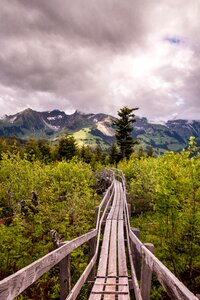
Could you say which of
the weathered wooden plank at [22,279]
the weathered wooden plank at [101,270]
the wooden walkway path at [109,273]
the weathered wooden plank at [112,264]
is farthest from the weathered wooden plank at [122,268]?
the weathered wooden plank at [22,279]

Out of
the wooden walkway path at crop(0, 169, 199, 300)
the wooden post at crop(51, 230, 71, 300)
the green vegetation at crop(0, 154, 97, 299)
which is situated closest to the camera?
the wooden walkway path at crop(0, 169, 199, 300)

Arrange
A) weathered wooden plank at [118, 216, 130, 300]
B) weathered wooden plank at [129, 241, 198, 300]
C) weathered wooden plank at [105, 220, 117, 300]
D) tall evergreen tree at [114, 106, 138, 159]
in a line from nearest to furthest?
weathered wooden plank at [129, 241, 198, 300], weathered wooden plank at [118, 216, 130, 300], weathered wooden plank at [105, 220, 117, 300], tall evergreen tree at [114, 106, 138, 159]

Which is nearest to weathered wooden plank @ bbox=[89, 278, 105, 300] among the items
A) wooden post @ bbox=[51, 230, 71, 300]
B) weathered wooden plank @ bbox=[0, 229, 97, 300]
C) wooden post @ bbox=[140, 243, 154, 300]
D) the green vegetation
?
wooden post @ bbox=[51, 230, 71, 300]

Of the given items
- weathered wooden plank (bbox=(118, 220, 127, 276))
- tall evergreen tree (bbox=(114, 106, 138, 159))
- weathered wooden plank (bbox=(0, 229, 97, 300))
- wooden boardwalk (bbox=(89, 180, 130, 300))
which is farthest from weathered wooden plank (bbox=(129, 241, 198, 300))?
tall evergreen tree (bbox=(114, 106, 138, 159))

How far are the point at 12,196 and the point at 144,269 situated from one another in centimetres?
2228

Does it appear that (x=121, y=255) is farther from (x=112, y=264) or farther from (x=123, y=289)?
(x=123, y=289)

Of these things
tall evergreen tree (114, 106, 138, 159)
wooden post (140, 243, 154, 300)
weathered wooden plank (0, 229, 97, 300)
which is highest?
tall evergreen tree (114, 106, 138, 159)

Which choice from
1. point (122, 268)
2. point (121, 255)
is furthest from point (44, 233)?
point (122, 268)

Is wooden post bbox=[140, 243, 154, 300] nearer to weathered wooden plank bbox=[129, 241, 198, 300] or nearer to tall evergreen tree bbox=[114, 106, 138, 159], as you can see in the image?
weathered wooden plank bbox=[129, 241, 198, 300]

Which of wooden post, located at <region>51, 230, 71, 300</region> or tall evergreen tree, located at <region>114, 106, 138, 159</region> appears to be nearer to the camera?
wooden post, located at <region>51, 230, 71, 300</region>

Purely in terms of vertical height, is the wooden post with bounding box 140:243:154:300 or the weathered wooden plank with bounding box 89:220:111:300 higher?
the wooden post with bounding box 140:243:154:300

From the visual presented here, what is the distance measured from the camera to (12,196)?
24.7 m

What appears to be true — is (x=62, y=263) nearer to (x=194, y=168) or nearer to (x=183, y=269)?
(x=194, y=168)

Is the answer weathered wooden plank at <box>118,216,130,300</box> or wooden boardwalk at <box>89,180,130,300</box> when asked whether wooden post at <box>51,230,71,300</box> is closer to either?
wooden boardwalk at <box>89,180,130,300</box>
